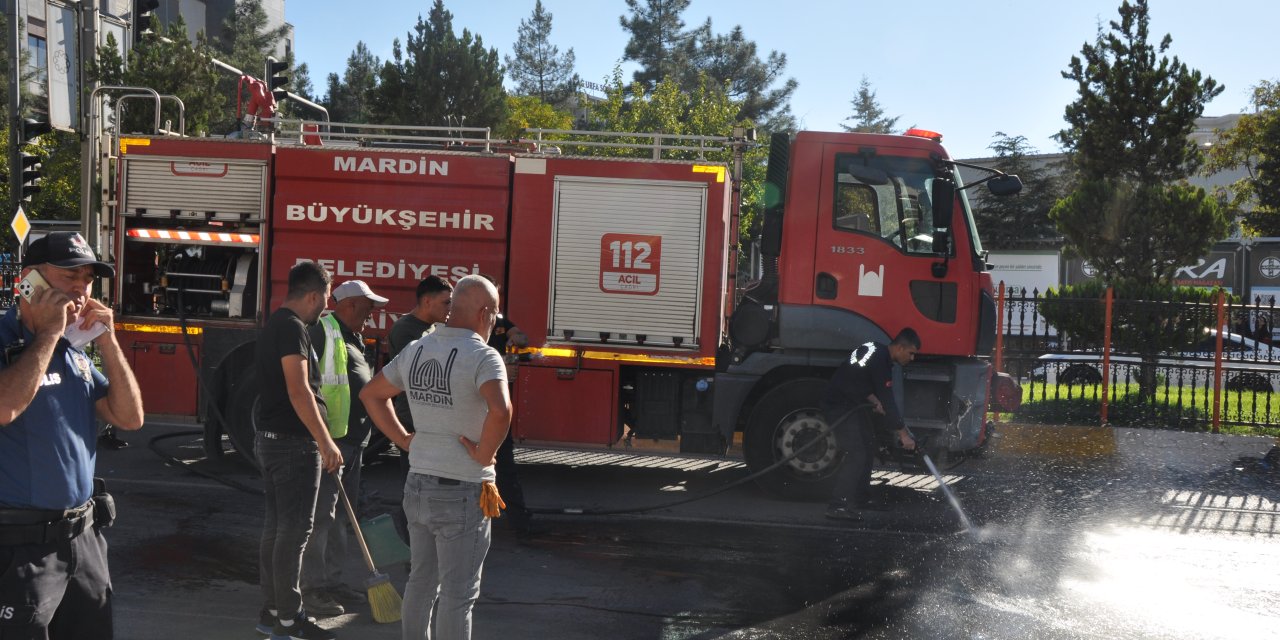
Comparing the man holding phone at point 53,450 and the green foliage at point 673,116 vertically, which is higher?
the green foliage at point 673,116

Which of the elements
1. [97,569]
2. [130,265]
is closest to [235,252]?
[130,265]

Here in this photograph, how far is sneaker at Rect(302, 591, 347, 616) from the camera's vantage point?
5504 millimetres

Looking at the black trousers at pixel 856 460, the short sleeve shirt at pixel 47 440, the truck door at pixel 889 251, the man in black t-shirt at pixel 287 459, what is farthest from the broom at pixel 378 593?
the truck door at pixel 889 251

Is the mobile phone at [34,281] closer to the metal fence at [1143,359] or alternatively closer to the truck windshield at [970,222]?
the truck windshield at [970,222]

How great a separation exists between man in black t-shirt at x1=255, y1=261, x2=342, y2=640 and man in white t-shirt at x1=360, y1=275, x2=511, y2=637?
89 centimetres

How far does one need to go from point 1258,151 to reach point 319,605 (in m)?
27.7

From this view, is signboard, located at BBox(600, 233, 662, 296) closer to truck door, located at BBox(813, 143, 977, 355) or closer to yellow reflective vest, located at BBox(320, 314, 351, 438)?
truck door, located at BBox(813, 143, 977, 355)

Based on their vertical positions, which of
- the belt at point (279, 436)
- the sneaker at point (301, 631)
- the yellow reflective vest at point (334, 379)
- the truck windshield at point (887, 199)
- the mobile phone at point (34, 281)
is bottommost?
the sneaker at point (301, 631)

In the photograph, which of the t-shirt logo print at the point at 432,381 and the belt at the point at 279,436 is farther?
the belt at the point at 279,436

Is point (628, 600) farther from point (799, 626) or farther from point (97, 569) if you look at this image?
point (97, 569)

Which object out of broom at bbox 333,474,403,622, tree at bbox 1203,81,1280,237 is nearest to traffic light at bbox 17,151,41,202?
broom at bbox 333,474,403,622

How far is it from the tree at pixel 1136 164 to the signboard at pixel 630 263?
29.8 ft

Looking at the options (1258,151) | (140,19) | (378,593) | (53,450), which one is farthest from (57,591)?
(1258,151)

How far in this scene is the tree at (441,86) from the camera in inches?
1371
